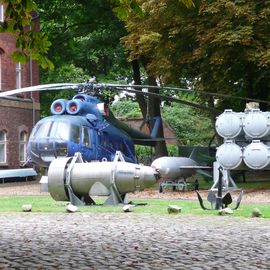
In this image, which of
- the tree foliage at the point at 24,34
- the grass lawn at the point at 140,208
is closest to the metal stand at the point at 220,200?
the grass lawn at the point at 140,208

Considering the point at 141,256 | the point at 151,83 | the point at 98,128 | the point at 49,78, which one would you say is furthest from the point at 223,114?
the point at 49,78

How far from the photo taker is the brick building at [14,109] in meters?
35.5

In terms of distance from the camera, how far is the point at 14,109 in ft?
119

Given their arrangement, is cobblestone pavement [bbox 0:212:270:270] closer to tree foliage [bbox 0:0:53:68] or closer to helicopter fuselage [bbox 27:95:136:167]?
tree foliage [bbox 0:0:53:68]

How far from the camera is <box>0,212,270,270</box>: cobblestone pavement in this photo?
820 centimetres

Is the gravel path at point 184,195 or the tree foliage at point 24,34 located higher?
the tree foliage at point 24,34

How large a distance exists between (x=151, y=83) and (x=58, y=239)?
83.9 feet

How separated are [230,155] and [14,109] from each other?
15536mm

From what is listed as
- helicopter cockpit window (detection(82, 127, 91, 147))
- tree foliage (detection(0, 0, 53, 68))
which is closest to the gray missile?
helicopter cockpit window (detection(82, 127, 91, 147))

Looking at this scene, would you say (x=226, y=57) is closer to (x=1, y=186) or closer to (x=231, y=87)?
(x=231, y=87)

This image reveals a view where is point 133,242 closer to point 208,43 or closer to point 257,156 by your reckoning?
point 257,156

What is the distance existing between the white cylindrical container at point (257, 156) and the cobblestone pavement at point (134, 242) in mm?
9506

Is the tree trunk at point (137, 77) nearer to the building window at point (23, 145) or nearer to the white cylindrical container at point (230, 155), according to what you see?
the building window at point (23, 145)

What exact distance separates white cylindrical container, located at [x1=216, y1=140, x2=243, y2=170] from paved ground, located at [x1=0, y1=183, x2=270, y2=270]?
9.57 m
